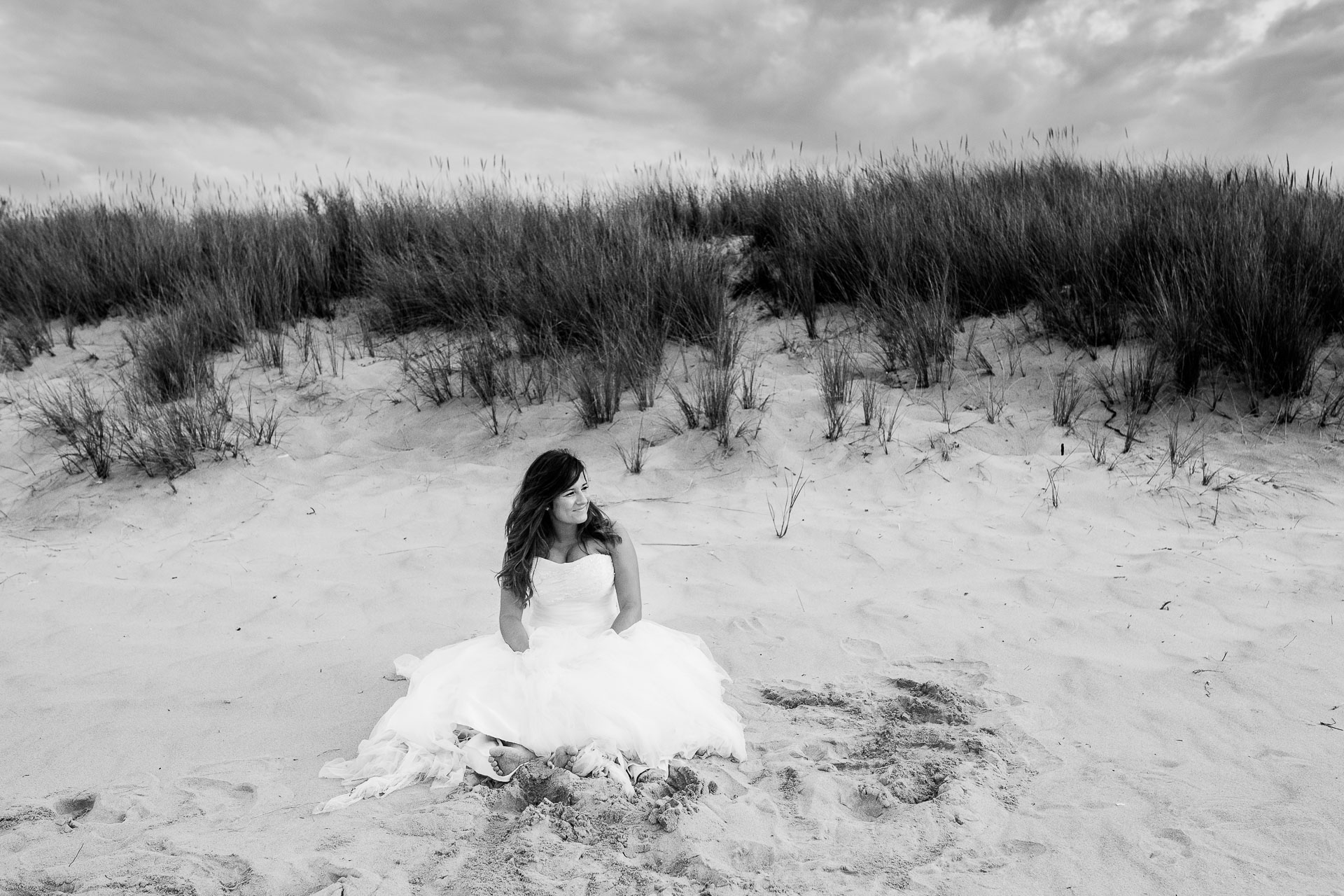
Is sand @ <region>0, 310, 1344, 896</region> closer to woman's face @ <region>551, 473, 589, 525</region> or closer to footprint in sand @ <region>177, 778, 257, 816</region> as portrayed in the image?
footprint in sand @ <region>177, 778, 257, 816</region>

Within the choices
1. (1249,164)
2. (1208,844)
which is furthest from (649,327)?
(1249,164)

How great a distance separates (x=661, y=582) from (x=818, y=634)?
965mm

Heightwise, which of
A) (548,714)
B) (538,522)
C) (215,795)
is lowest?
(215,795)

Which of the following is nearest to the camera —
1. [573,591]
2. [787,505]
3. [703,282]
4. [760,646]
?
[573,591]

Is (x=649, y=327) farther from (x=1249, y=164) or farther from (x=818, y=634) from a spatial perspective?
(x=1249, y=164)

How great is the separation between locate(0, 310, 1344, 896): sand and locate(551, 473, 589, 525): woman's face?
86 cm

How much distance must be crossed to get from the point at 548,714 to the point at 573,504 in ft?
2.31

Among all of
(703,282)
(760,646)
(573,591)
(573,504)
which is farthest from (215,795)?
(703,282)

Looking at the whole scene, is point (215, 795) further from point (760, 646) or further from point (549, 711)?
point (760, 646)

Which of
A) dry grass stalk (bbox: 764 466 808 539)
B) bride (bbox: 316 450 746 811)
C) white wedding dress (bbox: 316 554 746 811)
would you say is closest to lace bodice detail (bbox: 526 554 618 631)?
bride (bbox: 316 450 746 811)

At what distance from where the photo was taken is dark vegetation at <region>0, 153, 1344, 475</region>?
6.22 m

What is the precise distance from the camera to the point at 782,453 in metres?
6.02

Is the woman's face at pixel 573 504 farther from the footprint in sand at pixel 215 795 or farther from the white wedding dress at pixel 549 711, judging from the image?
the footprint in sand at pixel 215 795

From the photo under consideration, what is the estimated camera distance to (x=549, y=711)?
9.98 feet
